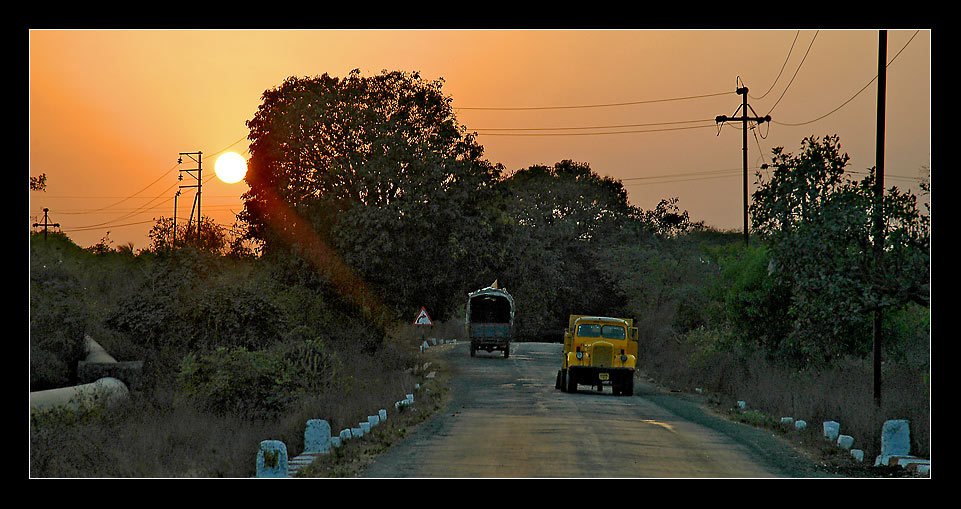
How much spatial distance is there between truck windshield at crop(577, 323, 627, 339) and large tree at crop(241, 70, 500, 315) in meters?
7.35

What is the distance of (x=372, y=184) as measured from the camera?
115ft

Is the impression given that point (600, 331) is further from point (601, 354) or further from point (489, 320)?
point (489, 320)

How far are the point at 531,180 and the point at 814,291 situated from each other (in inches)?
2707

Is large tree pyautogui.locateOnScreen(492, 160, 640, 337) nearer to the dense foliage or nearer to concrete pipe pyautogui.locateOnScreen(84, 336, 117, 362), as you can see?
the dense foliage

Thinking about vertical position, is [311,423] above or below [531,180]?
below

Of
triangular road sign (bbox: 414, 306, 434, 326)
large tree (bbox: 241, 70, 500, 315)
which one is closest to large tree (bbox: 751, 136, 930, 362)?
large tree (bbox: 241, 70, 500, 315)

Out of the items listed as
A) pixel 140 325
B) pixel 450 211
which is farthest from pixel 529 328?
pixel 140 325

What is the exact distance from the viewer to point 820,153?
18.7 m

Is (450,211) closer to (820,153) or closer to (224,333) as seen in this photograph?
(224,333)

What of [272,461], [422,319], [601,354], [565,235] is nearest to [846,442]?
[272,461]

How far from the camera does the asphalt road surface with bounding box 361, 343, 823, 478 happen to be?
14141mm

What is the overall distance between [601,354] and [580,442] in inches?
477

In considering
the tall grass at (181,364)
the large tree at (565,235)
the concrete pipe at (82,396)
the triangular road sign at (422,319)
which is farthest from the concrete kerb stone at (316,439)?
the large tree at (565,235)

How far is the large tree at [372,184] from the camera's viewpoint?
1374 inches
